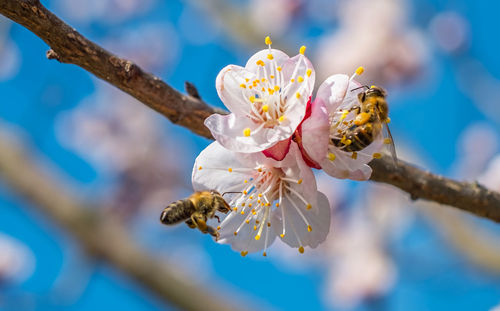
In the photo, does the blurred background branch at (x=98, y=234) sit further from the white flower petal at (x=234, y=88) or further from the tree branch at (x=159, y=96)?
the white flower petal at (x=234, y=88)

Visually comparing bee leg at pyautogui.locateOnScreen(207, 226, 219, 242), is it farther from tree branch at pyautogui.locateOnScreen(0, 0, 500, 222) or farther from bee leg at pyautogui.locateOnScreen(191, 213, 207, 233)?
tree branch at pyautogui.locateOnScreen(0, 0, 500, 222)

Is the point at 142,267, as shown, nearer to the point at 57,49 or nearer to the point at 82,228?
the point at 82,228

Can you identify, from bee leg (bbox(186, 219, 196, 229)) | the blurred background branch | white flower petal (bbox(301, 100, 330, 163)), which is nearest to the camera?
white flower petal (bbox(301, 100, 330, 163))

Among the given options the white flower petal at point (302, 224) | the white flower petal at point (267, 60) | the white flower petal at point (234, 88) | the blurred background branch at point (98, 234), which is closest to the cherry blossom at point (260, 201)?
the white flower petal at point (302, 224)

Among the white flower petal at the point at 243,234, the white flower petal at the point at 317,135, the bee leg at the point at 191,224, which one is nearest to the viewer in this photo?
the white flower petal at the point at 317,135

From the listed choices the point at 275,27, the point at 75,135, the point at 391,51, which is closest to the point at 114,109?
the point at 75,135

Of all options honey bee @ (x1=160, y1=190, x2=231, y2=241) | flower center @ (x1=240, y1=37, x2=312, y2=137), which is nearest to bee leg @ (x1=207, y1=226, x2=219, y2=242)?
honey bee @ (x1=160, y1=190, x2=231, y2=241)
